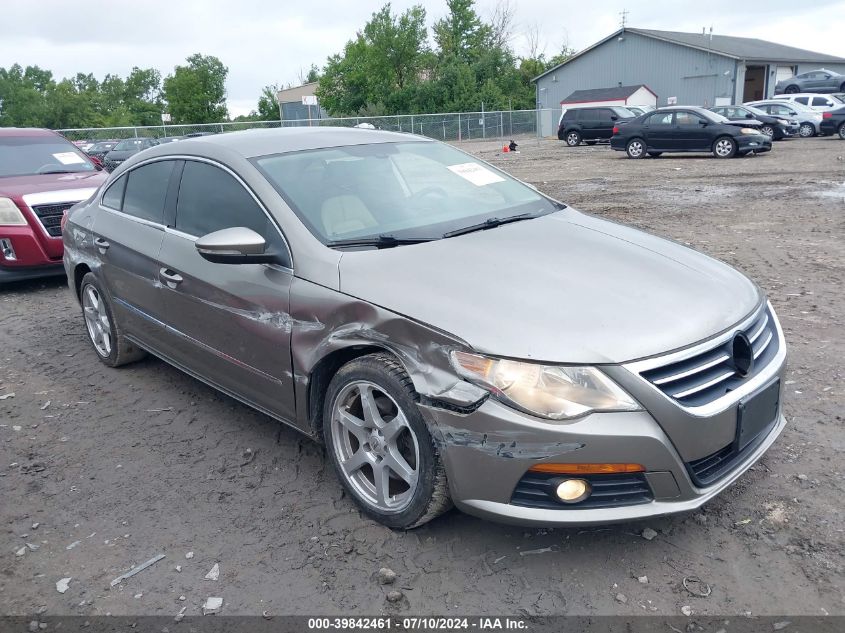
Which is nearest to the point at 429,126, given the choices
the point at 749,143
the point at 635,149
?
the point at 635,149

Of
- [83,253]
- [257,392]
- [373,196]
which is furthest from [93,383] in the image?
[373,196]

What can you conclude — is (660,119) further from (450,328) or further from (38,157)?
(450,328)

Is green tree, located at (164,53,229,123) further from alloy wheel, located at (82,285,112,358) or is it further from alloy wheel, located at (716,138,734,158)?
alloy wheel, located at (82,285,112,358)

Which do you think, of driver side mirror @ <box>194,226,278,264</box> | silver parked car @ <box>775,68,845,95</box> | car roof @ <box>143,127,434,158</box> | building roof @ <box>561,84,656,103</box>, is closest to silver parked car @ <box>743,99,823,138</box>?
silver parked car @ <box>775,68,845,95</box>

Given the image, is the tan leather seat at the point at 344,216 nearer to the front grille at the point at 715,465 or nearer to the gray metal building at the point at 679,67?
the front grille at the point at 715,465

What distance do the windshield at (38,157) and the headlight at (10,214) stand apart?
38.6 inches

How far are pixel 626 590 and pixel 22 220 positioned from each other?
286 inches

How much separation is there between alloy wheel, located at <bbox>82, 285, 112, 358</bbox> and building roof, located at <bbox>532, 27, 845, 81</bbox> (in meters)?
41.1

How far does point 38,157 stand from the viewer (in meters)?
8.67

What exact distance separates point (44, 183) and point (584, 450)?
758 cm

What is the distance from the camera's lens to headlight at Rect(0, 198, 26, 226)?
7.38m

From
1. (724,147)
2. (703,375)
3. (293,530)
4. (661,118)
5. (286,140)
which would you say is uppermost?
(286,140)

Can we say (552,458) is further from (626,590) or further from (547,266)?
(547,266)

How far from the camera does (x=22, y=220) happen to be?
7.42 meters
